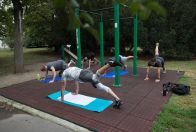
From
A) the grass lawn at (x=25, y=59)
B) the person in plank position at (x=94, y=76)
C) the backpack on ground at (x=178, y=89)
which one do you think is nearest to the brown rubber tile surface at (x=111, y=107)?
the backpack on ground at (x=178, y=89)

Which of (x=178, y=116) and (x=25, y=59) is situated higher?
(x=25, y=59)

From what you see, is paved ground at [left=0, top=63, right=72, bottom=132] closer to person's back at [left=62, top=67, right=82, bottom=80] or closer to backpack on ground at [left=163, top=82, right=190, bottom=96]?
person's back at [left=62, top=67, right=82, bottom=80]

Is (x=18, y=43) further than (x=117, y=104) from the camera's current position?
Yes

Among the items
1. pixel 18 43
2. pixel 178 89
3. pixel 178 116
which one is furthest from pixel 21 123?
pixel 18 43

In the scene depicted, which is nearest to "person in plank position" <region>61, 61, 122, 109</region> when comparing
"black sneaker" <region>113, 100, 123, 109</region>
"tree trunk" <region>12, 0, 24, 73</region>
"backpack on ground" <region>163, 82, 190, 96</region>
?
"black sneaker" <region>113, 100, 123, 109</region>

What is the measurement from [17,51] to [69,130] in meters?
7.25

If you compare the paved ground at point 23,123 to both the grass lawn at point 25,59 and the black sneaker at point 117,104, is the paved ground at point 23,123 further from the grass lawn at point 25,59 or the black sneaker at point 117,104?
the grass lawn at point 25,59

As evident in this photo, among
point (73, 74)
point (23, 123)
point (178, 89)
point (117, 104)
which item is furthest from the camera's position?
point (178, 89)

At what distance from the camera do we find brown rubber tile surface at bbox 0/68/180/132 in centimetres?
427

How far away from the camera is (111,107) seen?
514cm

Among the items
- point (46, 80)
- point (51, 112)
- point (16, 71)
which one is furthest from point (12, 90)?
point (16, 71)

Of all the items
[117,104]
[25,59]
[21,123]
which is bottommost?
[21,123]

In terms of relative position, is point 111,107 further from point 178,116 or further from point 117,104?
point 178,116

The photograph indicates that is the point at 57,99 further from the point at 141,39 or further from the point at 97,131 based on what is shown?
the point at 141,39
